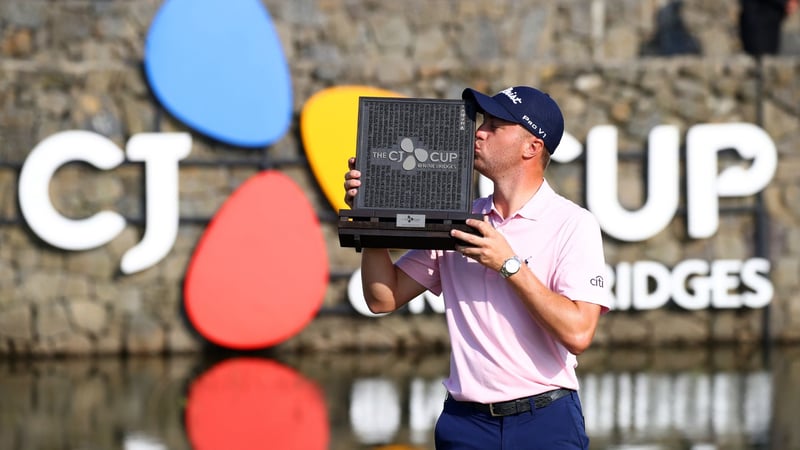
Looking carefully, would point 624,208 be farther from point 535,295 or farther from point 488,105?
point 535,295

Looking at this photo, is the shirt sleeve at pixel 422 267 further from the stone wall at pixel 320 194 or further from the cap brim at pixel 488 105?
the stone wall at pixel 320 194

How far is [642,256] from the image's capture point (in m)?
11.1

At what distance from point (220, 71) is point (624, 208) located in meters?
3.43

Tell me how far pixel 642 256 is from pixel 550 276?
7.34 meters

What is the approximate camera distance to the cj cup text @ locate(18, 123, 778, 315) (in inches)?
420

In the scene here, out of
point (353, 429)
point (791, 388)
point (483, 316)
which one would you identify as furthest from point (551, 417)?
point (791, 388)

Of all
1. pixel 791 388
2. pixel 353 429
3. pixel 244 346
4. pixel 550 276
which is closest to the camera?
pixel 550 276

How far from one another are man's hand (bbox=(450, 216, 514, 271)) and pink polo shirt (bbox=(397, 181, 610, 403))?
0.20 meters

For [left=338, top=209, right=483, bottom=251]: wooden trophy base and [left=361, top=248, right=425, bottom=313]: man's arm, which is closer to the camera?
[left=338, top=209, right=483, bottom=251]: wooden trophy base

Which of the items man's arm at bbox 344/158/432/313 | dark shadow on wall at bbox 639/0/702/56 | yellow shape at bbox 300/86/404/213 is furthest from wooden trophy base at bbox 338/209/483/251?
dark shadow on wall at bbox 639/0/702/56

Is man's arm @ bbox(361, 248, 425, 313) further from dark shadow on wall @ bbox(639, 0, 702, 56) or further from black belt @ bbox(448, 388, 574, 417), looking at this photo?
dark shadow on wall @ bbox(639, 0, 702, 56)

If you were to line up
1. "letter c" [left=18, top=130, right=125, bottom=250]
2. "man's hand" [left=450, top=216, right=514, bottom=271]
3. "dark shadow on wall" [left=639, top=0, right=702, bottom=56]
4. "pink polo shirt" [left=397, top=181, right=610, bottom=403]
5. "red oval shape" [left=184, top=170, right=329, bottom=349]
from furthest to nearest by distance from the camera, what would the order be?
"dark shadow on wall" [left=639, top=0, right=702, bottom=56]
"red oval shape" [left=184, top=170, right=329, bottom=349]
"letter c" [left=18, top=130, right=125, bottom=250]
"pink polo shirt" [left=397, top=181, right=610, bottom=403]
"man's hand" [left=450, top=216, right=514, bottom=271]

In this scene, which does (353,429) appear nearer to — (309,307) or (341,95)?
(309,307)

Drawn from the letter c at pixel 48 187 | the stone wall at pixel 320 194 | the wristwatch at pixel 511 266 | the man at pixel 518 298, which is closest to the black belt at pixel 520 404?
the man at pixel 518 298
